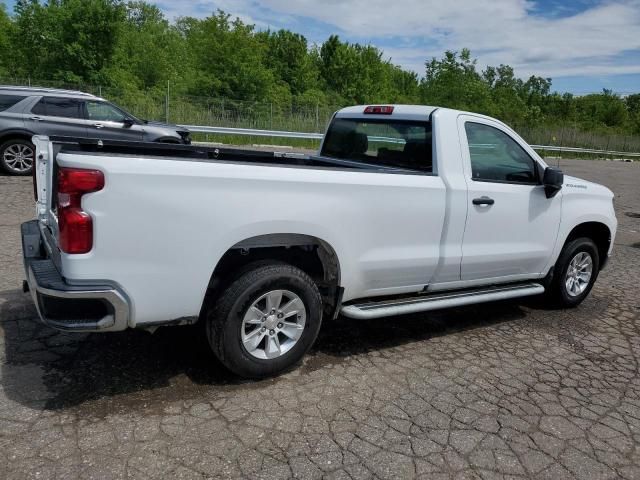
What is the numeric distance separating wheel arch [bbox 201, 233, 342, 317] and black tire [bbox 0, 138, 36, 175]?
9335 mm

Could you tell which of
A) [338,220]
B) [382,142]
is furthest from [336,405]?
[382,142]

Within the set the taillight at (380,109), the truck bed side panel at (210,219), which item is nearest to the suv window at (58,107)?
the taillight at (380,109)

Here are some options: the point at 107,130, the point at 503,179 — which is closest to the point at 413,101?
the point at 107,130

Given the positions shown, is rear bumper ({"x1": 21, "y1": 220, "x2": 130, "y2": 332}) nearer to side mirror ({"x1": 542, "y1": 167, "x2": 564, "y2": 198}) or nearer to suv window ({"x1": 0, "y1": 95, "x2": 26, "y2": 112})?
side mirror ({"x1": 542, "y1": 167, "x2": 564, "y2": 198})

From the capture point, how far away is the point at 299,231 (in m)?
3.54

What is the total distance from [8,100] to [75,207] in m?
9.66

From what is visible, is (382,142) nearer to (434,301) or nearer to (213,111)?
(434,301)

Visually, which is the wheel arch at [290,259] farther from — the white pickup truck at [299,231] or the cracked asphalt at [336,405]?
the cracked asphalt at [336,405]

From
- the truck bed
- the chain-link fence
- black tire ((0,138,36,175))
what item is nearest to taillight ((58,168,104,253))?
the truck bed

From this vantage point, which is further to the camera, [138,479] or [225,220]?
[225,220]

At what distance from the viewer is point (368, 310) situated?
13.1ft

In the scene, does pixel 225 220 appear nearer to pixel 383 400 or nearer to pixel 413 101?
pixel 383 400

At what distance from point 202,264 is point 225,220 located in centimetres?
29

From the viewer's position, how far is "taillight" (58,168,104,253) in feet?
9.32
